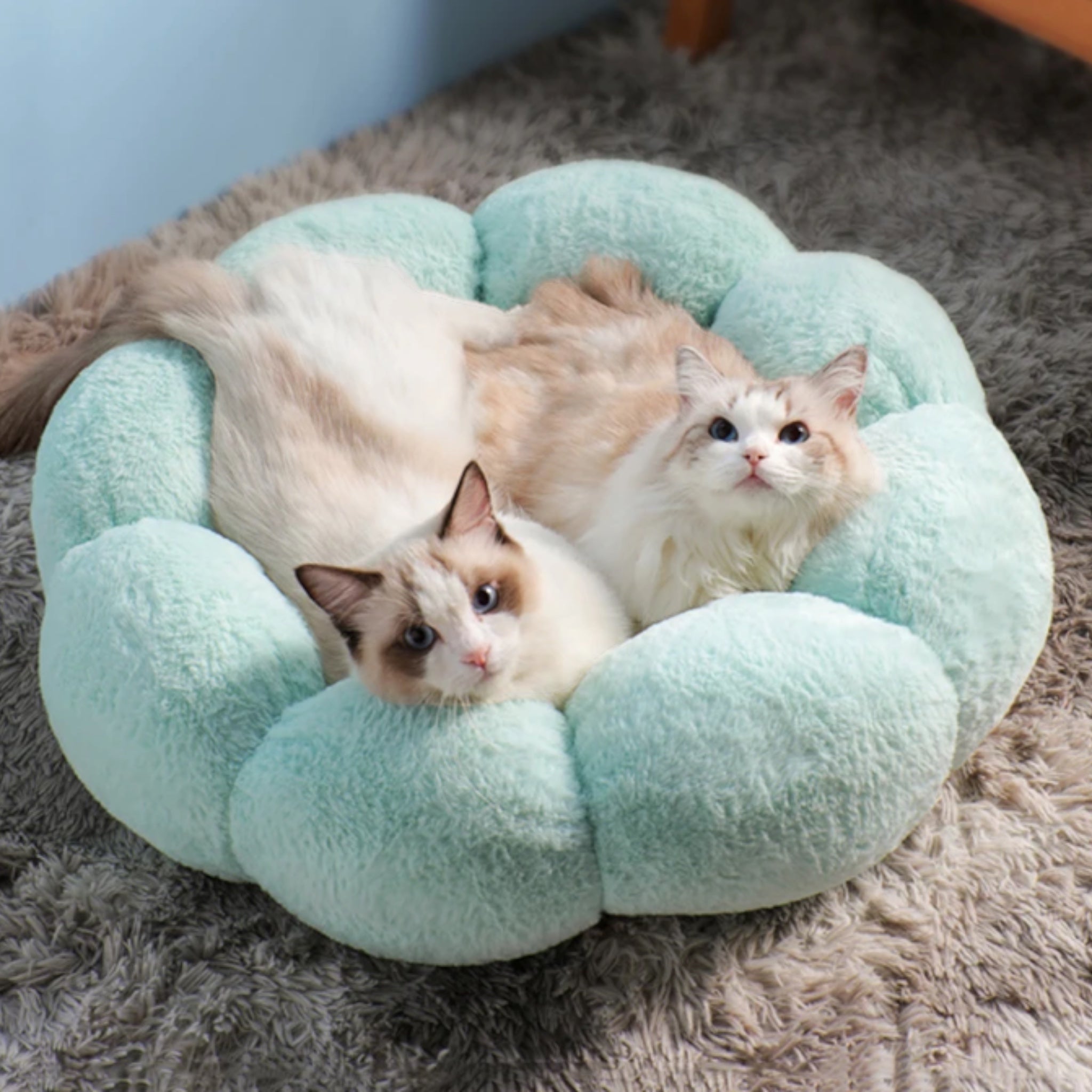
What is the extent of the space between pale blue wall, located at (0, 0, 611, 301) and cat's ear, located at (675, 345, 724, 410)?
3.62 ft

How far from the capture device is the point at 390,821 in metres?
1.18

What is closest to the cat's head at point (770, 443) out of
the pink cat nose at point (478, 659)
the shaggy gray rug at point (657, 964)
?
the pink cat nose at point (478, 659)

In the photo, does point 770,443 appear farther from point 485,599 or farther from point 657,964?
point 657,964

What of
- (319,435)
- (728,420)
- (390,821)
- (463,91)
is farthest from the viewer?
(463,91)

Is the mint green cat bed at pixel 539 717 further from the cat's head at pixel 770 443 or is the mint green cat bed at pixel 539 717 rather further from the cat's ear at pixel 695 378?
the cat's ear at pixel 695 378

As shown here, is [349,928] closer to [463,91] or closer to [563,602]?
[563,602]

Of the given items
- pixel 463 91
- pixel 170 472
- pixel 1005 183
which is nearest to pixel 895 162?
pixel 1005 183

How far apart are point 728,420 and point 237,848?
605 millimetres

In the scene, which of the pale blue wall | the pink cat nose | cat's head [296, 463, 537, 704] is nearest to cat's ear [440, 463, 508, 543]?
cat's head [296, 463, 537, 704]

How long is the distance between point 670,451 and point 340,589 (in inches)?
14.3

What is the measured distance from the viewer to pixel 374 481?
1433 mm

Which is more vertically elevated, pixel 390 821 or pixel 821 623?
pixel 821 623

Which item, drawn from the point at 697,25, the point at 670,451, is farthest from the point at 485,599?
the point at 697,25

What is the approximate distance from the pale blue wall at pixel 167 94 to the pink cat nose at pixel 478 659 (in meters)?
1.22
